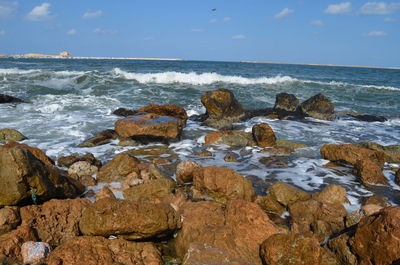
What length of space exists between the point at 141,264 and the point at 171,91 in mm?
15615

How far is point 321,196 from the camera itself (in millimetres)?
4336

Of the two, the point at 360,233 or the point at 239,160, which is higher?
the point at 360,233

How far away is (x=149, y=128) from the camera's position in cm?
721

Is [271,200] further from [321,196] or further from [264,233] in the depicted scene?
[264,233]

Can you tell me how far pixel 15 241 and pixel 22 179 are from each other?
68 centimetres

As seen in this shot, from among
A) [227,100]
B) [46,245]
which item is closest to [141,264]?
[46,245]

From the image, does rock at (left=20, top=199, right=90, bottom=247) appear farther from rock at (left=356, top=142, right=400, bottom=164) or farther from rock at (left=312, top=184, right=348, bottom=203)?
rock at (left=356, top=142, right=400, bottom=164)

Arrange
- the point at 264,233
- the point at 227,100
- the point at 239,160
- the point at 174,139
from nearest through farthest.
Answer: the point at 264,233, the point at 239,160, the point at 174,139, the point at 227,100

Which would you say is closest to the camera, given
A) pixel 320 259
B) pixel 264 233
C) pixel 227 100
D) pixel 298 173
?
pixel 320 259

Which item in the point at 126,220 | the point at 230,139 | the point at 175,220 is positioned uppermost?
the point at 126,220

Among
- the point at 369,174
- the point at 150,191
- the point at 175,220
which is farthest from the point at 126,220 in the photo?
the point at 369,174

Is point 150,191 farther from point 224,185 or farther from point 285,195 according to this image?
point 285,195

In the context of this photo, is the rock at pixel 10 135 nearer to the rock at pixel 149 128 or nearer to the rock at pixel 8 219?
the rock at pixel 149 128

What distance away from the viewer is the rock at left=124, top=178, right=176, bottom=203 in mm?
4289
